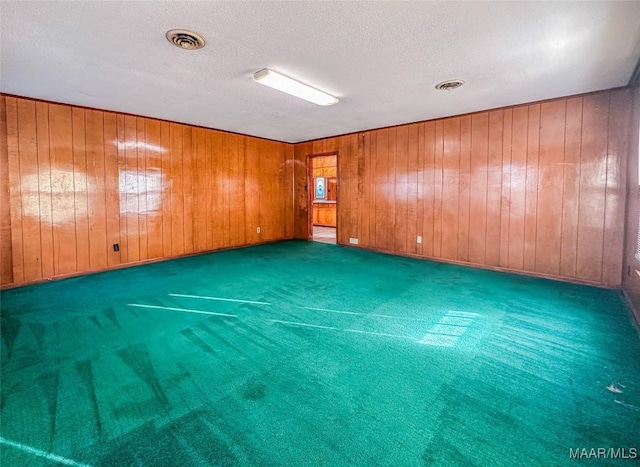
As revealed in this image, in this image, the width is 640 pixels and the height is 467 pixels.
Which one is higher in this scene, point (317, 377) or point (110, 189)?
point (110, 189)

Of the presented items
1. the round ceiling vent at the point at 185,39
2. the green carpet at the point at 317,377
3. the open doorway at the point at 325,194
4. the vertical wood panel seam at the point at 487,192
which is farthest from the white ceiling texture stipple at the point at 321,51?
the open doorway at the point at 325,194

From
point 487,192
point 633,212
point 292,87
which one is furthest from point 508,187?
point 292,87

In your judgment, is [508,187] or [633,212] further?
[508,187]

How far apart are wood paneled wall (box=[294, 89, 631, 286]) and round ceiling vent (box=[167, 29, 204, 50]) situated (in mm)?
3913

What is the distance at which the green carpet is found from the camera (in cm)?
143

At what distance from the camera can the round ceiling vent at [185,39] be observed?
7.81ft

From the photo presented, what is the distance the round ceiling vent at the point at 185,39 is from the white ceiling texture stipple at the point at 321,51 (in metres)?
0.06

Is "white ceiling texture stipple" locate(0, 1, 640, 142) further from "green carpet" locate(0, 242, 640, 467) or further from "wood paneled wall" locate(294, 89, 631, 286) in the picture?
"green carpet" locate(0, 242, 640, 467)

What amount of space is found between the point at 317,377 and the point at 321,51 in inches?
102

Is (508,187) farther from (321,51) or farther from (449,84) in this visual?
(321,51)

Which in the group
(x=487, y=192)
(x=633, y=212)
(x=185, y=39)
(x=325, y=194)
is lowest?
(x=633, y=212)

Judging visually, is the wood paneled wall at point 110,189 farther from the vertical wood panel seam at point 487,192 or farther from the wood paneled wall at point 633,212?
the wood paneled wall at point 633,212

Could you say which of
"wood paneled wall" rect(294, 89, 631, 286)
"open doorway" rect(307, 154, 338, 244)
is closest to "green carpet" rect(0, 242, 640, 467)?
"wood paneled wall" rect(294, 89, 631, 286)

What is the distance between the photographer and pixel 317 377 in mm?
1966
